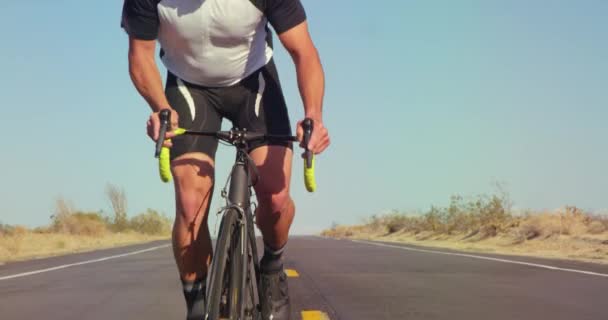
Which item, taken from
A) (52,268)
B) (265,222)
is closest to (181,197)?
(265,222)

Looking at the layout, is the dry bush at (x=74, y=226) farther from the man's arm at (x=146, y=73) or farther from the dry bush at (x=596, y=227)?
the man's arm at (x=146, y=73)

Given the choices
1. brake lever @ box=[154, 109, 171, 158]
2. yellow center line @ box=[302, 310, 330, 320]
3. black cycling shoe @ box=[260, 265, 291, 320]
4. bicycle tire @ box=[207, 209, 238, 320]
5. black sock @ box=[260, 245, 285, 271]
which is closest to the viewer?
bicycle tire @ box=[207, 209, 238, 320]

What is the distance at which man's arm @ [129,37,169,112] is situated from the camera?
413cm

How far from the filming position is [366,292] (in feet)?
26.9

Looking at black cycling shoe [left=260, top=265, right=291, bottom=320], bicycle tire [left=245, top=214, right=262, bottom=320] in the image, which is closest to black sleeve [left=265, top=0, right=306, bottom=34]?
bicycle tire [left=245, top=214, right=262, bottom=320]

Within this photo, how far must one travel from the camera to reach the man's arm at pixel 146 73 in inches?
163

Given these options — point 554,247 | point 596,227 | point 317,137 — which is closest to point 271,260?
point 317,137

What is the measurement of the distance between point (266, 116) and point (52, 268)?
9608 mm

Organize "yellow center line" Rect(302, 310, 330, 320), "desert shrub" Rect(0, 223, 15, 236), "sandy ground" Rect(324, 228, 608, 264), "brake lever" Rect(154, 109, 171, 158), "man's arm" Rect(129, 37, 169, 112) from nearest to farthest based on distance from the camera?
1. "brake lever" Rect(154, 109, 171, 158)
2. "man's arm" Rect(129, 37, 169, 112)
3. "yellow center line" Rect(302, 310, 330, 320)
4. "sandy ground" Rect(324, 228, 608, 264)
5. "desert shrub" Rect(0, 223, 15, 236)

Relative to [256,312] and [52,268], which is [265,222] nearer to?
[256,312]

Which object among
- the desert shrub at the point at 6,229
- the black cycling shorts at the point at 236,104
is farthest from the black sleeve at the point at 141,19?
the desert shrub at the point at 6,229

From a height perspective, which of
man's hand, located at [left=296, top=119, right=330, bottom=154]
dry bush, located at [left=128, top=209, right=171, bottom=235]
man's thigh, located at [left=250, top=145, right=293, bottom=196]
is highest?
man's hand, located at [left=296, top=119, right=330, bottom=154]

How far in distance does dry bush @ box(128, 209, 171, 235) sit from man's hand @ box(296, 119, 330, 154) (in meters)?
52.9

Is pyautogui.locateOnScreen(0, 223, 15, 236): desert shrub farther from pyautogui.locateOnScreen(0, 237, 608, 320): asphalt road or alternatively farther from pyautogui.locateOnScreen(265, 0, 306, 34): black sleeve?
pyautogui.locateOnScreen(265, 0, 306, 34): black sleeve
